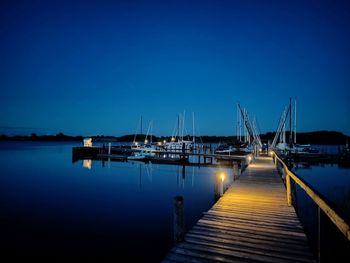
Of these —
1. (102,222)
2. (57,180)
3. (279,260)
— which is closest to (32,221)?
(102,222)

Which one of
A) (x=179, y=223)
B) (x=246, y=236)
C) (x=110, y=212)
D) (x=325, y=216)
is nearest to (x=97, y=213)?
(x=110, y=212)

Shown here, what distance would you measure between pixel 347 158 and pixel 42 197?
139ft

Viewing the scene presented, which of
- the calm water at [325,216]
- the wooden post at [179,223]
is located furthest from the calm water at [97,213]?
the calm water at [325,216]

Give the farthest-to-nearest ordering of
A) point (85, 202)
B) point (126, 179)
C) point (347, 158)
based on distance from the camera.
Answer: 1. point (347, 158)
2. point (126, 179)
3. point (85, 202)

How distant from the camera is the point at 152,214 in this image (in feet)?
51.9

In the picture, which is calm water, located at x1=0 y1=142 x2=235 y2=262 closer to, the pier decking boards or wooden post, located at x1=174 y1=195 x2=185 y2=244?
the pier decking boards

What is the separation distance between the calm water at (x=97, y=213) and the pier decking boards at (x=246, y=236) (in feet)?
13.6

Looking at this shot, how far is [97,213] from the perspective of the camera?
52.6 ft

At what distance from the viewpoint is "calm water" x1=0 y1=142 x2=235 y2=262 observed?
10.8m

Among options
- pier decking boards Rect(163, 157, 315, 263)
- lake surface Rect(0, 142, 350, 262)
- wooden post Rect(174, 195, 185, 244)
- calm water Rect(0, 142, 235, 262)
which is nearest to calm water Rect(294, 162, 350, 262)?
lake surface Rect(0, 142, 350, 262)

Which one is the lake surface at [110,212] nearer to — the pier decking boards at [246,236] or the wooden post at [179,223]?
the pier decking boards at [246,236]

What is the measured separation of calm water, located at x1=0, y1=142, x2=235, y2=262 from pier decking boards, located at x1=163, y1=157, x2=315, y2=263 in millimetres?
4157

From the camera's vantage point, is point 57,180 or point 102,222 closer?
point 102,222

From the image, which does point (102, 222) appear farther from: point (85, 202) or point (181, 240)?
point (181, 240)
